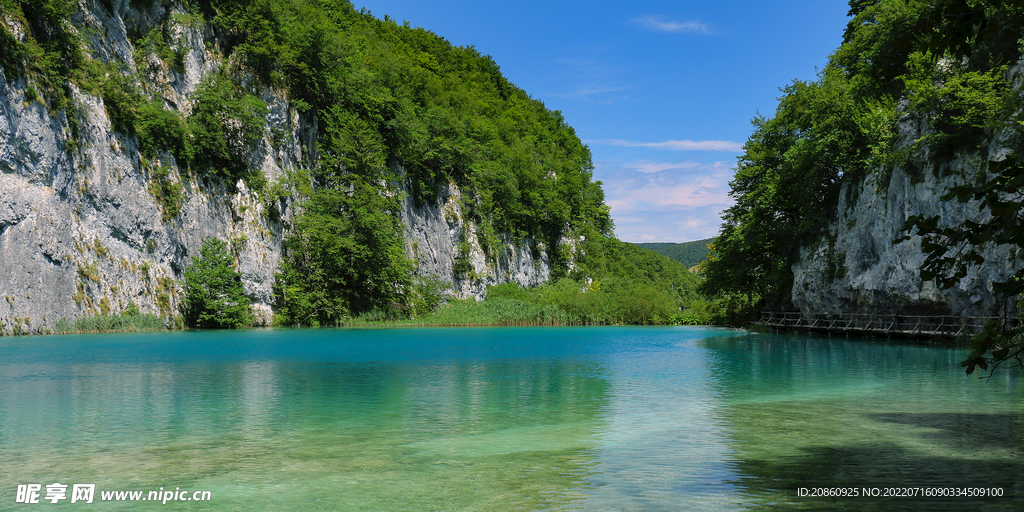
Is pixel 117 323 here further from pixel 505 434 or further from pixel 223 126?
pixel 505 434

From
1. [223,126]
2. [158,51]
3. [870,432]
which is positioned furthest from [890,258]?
[158,51]

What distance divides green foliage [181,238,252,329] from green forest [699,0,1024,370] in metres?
31.2

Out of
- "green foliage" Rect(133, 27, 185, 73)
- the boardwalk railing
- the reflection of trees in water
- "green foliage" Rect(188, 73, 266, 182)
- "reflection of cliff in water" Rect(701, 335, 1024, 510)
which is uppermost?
"green foliage" Rect(133, 27, 185, 73)

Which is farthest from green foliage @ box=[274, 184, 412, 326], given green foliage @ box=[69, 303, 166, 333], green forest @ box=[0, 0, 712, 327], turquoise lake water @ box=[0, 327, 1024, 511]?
turquoise lake water @ box=[0, 327, 1024, 511]

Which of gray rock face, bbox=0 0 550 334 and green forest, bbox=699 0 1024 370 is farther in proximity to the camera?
gray rock face, bbox=0 0 550 334

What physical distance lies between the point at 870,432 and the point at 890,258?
2504 cm

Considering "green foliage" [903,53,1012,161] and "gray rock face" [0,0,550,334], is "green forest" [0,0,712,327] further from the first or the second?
"green foliage" [903,53,1012,161]

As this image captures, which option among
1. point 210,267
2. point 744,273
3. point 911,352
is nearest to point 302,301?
point 210,267

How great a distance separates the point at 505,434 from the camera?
10.0 m

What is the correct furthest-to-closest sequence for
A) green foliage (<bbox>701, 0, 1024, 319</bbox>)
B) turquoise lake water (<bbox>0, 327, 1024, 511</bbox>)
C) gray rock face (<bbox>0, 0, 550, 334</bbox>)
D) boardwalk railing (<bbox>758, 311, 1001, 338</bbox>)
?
gray rock face (<bbox>0, 0, 550, 334</bbox>)
boardwalk railing (<bbox>758, 311, 1001, 338</bbox>)
green foliage (<bbox>701, 0, 1024, 319</bbox>)
turquoise lake water (<bbox>0, 327, 1024, 511</bbox>)

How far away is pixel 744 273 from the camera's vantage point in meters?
44.0

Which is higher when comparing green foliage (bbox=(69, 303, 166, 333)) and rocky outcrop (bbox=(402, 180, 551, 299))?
rocky outcrop (bbox=(402, 180, 551, 299))

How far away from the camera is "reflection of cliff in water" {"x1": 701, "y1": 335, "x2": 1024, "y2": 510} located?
6887 millimetres

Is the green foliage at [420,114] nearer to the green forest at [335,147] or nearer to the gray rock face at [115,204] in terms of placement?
the green forest at [335,147]
